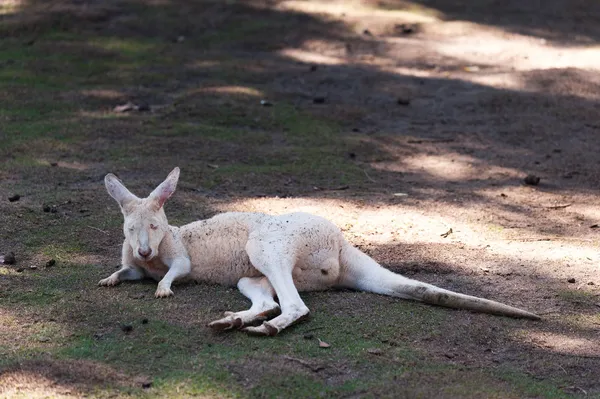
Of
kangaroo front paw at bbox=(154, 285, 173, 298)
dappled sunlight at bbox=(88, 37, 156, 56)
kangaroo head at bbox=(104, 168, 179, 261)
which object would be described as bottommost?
kangaroo front paw at bbox=(154, 285, 173, 298)

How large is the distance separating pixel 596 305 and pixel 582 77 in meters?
5.37

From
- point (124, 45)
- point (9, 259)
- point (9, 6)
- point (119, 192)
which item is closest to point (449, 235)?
point (119, 192)

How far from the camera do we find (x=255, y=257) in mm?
4355

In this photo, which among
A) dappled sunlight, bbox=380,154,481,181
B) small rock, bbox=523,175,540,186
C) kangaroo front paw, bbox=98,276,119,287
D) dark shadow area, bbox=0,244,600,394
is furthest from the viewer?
dappled sunlight, bbox=380,154,481,181

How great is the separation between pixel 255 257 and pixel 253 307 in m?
0.34

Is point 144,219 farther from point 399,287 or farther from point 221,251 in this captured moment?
point 399,287

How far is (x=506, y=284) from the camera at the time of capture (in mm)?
4746

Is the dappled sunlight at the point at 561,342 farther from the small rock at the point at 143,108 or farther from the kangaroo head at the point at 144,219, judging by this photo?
the small rock at the point at 143,108

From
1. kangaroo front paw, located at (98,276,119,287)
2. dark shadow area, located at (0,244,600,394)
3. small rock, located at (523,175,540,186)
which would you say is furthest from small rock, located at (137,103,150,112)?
kangaroo front paw, located at (98,276,119,287)

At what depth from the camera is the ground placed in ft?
12.0

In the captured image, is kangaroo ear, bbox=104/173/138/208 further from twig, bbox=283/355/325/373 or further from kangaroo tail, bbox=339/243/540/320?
twig, bbox=283/355/325/373

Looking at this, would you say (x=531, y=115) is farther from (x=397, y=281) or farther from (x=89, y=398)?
(x=89, y=398)

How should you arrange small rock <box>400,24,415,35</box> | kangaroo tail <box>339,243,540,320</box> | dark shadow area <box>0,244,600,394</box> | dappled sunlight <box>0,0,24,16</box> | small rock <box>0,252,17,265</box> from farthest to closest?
dappled sunlight <box>0,0,24,16</box>, small rock <box>400,24,415,35</box>, small rock <box>0,252,17,265</box>, kangaroo tail <box>339,243,540,320</box>, dark shadow area <box>0,244,600,394</box>

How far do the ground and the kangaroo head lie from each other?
243 millimetres
